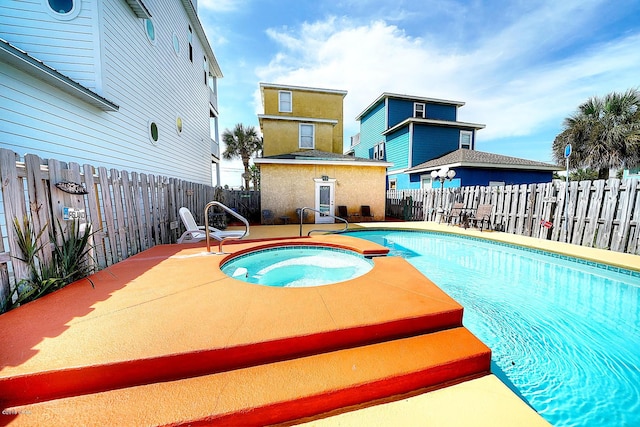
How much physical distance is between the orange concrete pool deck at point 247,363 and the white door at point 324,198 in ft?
31.5

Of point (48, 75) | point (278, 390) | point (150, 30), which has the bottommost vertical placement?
point (278, 390)

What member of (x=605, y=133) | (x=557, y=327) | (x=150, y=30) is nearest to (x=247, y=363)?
(x=557, y=327)

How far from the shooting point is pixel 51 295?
257 cm

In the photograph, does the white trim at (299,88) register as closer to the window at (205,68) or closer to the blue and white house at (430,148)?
the window at (205,68)

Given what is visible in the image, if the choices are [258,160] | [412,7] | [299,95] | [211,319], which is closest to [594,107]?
[412,7]

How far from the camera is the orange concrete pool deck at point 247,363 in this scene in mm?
1417

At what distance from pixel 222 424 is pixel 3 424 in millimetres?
1176

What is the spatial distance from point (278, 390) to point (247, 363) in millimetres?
344

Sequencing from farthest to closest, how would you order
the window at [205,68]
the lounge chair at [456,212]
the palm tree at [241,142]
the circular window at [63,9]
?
the palm tree at [241,142] → the window at [205,68] → the lounge chair at [456,212] → the circular window at [63,9]

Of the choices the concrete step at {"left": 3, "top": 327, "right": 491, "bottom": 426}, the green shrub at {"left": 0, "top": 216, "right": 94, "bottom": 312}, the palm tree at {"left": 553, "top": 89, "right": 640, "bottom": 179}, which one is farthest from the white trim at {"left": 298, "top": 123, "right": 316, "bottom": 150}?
the palm tree at {"left": 553, "top": 89, "right": 640, "bottom": 179}

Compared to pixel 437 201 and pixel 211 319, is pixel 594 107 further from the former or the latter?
pixel 211 319

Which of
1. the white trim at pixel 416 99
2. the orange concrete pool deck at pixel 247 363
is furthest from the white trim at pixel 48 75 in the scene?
the white trim at pixel 416 99

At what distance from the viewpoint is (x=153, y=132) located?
7754 mm

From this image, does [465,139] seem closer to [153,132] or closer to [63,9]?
[153,132]
